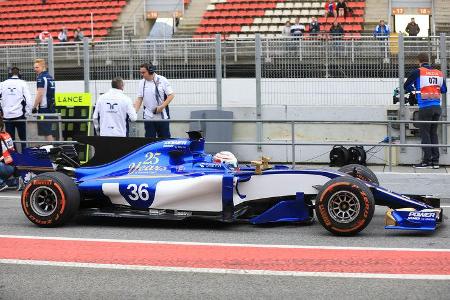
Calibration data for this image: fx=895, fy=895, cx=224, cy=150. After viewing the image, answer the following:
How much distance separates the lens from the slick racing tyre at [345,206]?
9.36 m

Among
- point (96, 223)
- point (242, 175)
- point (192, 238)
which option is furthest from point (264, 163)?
point (96, 223)

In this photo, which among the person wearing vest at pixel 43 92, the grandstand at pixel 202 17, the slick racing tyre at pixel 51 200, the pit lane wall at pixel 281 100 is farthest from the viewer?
the grandstand at pixel 202 17

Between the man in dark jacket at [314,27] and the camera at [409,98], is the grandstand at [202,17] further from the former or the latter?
the camera at [409,98]

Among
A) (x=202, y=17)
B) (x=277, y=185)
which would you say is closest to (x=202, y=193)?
(x=277, y=185)

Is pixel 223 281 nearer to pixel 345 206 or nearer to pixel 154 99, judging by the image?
pixel 345 206

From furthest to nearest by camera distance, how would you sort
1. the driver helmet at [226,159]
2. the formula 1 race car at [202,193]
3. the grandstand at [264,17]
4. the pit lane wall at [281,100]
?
the grandstand at [264,17]
the pit lane wall at [281,100]
the driver helmet at [226,159]
the formula 1 race car at [202,193]

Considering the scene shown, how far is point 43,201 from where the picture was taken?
33.9 feet

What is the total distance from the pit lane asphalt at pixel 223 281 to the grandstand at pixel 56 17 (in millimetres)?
19267

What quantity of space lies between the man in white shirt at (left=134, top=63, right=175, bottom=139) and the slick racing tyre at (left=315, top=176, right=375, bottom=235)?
550cm

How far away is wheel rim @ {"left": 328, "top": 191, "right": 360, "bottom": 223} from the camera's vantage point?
31.0 ft

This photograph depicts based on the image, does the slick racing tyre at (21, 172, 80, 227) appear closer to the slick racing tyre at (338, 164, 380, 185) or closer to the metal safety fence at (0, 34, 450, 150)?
the slick racing tyre at (338, 164, 380, 185)

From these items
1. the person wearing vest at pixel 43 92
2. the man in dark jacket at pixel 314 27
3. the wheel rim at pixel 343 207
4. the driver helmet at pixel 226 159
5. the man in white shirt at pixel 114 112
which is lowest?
the wheel rim at pixel 343 207

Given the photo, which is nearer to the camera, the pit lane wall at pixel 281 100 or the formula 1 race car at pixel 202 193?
the formula 1 race car at pixel 202 193

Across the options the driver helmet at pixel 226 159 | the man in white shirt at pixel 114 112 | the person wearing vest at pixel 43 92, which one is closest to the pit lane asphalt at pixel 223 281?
the driver helmet at pixel 226 159
